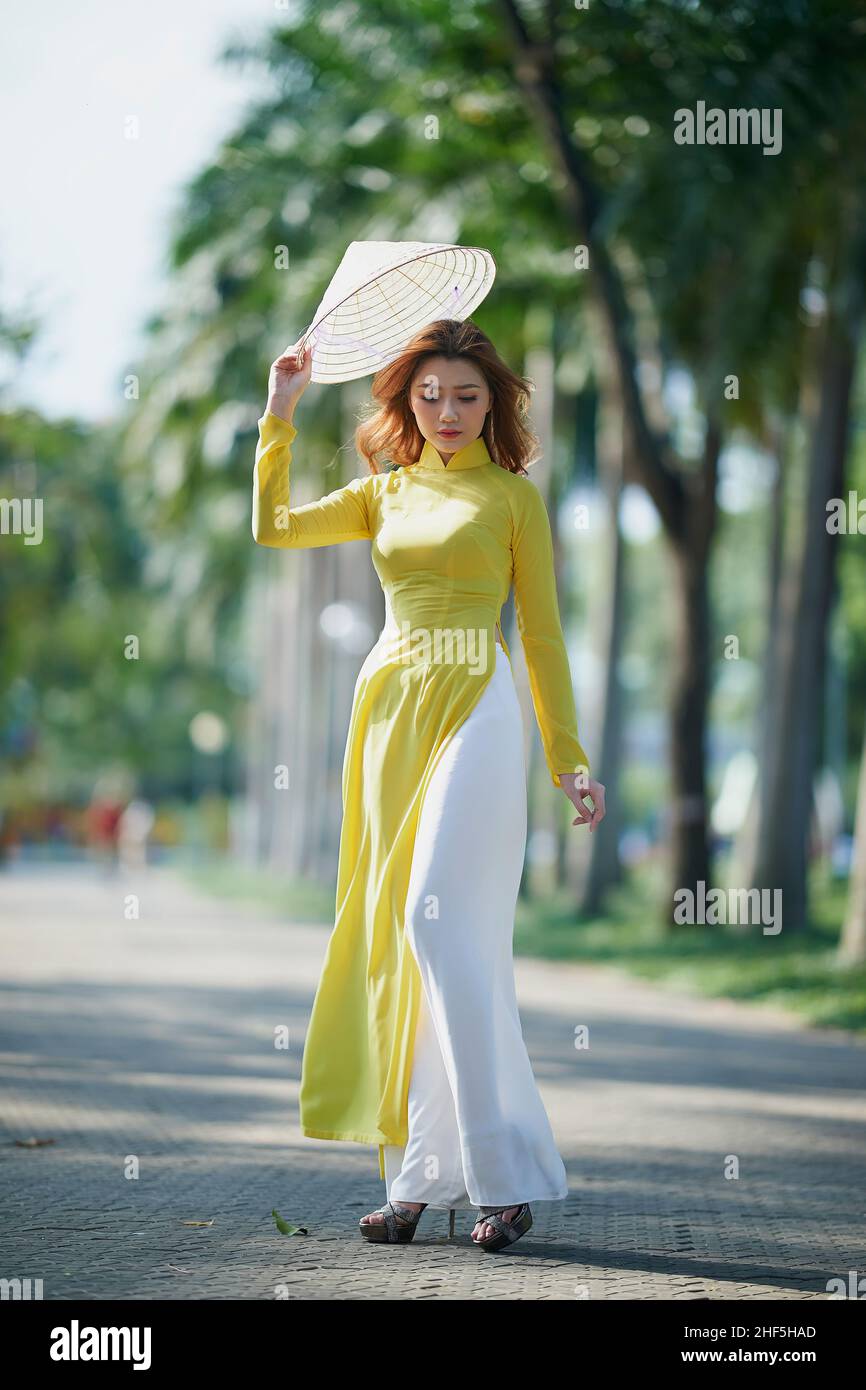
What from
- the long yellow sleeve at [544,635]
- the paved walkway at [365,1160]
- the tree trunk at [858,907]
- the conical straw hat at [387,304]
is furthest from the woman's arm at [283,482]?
the tree trunk at [858,907]

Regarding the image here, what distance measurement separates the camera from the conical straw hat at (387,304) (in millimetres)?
5184

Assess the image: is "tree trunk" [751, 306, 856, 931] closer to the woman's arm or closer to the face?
the face

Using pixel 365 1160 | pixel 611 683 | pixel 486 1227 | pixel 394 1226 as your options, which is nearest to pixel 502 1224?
pixel 486 1227

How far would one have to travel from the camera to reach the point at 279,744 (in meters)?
37.3

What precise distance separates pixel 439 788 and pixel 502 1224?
1.09 metres

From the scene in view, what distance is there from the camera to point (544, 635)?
518cm

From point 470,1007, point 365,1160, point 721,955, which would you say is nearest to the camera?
point 470,1007

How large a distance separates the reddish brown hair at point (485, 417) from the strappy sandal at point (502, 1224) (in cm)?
194

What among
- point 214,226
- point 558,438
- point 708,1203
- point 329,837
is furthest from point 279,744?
point 708,1203

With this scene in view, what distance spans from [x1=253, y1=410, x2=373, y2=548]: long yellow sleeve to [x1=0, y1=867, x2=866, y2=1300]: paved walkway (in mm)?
1812

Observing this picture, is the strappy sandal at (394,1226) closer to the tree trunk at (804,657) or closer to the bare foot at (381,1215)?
the bare foot at (381,1215)

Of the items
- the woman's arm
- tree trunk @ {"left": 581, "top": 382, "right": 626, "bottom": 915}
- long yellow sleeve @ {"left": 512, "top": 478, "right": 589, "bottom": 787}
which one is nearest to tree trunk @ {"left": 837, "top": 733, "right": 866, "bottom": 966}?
tree trunk @ {"left": 581, "top": 382, "right": 626, "bottom": 915}

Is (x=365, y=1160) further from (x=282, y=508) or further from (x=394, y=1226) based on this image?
(x=282, y=508)
